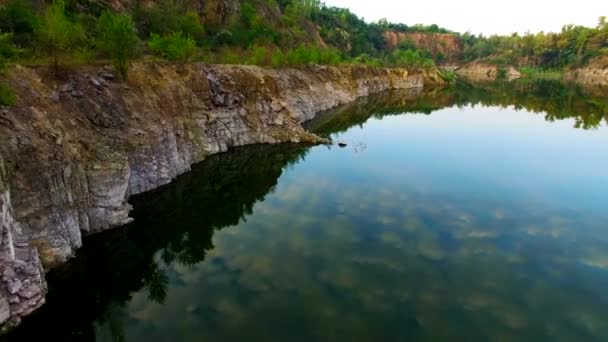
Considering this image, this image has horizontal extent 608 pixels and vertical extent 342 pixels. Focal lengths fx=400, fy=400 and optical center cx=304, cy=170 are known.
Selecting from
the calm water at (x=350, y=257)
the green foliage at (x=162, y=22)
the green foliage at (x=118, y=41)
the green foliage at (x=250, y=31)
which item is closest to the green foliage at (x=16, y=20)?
the green foliage at (x=118, y=41)

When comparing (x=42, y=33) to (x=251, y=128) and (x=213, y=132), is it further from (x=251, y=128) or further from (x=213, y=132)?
(x=251, y=128)

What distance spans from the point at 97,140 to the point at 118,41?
9.44m

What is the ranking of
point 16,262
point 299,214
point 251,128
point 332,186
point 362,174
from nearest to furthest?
point 16,262
point 299,214
point 332,186
point 362,174
point 251,128

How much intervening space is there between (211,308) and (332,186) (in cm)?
1649

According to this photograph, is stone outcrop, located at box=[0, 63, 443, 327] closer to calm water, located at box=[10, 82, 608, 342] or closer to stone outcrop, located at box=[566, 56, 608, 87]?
calm water, located at box=[10, 82, 608, 342]

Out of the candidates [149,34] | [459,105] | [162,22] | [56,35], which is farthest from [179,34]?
[459,105]

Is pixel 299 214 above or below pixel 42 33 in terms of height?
below

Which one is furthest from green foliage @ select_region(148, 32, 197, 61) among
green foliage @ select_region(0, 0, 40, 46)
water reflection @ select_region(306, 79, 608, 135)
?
water reflection @ select_region(306, 79, 608, 135)

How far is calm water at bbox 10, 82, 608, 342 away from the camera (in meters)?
15.1

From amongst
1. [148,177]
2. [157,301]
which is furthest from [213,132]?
[157,301]

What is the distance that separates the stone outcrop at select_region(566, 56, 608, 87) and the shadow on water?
537 feet

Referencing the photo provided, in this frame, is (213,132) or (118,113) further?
(213,132)

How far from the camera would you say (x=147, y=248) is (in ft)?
67.9

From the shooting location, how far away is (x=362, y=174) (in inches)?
1329
